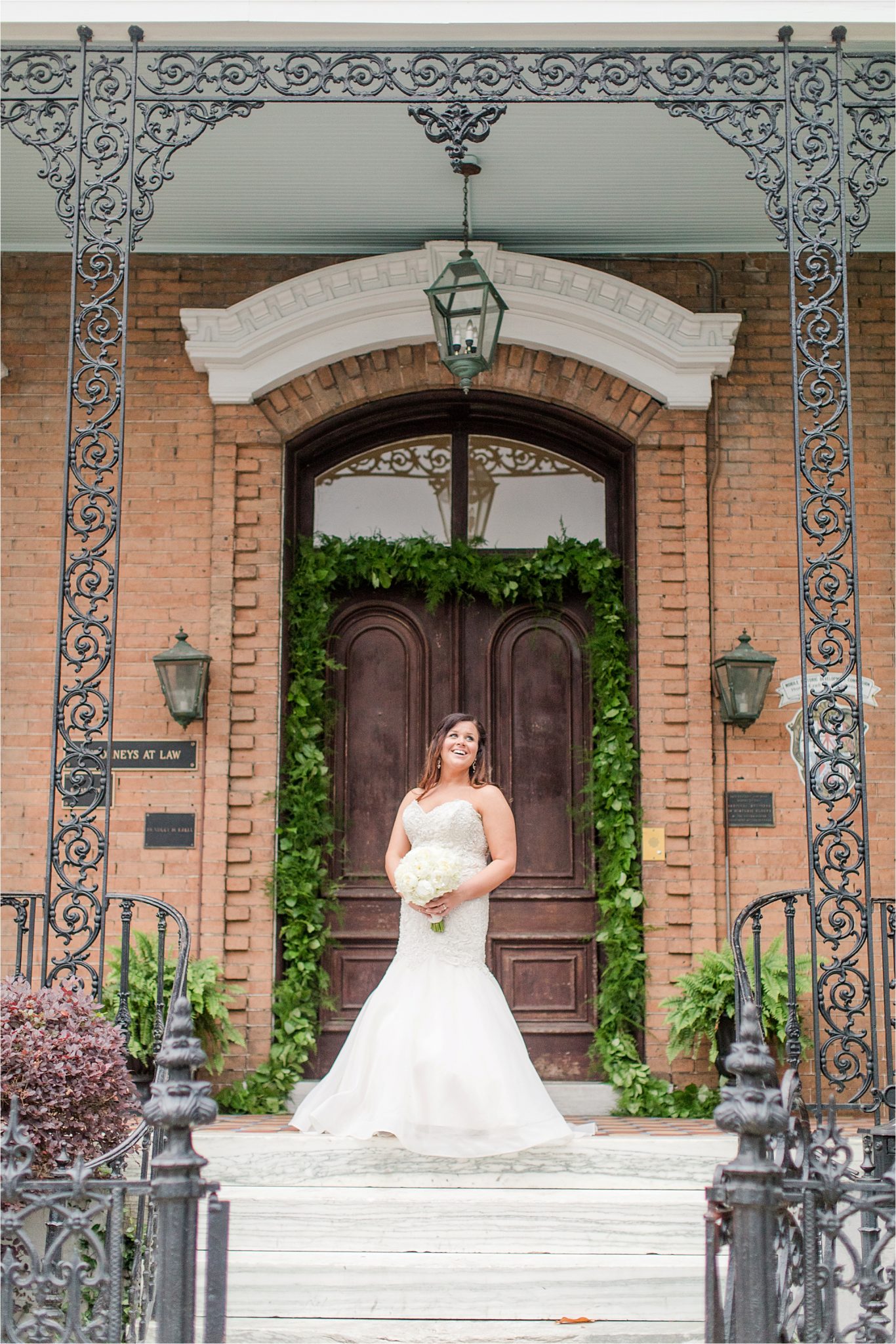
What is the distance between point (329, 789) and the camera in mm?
7824

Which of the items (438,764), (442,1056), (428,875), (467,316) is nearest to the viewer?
(442,1056)

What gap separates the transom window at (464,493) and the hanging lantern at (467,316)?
4.40 ft

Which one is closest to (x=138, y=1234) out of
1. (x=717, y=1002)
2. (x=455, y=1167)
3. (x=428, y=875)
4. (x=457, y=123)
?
(x=455, y=1167)

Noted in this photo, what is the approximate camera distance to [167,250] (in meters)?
8.05

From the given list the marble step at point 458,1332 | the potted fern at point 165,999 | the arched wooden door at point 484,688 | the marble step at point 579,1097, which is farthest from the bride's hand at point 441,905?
the marble step at point 579,1097

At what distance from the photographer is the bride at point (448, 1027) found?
5352mm

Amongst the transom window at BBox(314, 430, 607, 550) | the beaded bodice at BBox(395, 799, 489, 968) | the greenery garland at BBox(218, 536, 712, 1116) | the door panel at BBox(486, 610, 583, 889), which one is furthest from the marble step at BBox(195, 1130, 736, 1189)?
the transom window at BBox(314, 430, 607, 550)

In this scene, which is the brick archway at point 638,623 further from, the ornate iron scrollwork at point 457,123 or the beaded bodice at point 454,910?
the ornate iron scrollwork at point 457,123

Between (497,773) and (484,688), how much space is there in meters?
0.51

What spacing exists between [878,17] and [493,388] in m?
2.90

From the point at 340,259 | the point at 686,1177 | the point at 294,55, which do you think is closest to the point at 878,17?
the point at 294,55

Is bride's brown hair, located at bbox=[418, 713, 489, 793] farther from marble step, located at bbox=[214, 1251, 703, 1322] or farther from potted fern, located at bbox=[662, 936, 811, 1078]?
marble step, located at bbox=[214, 1251, 703, 1322]

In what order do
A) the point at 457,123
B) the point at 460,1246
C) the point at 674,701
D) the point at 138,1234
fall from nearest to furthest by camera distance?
the point at 138,1234 → the point at 460,1246 → the point at 457,123 → the point at 674,701

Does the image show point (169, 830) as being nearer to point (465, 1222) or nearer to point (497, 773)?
point (497, 773)
